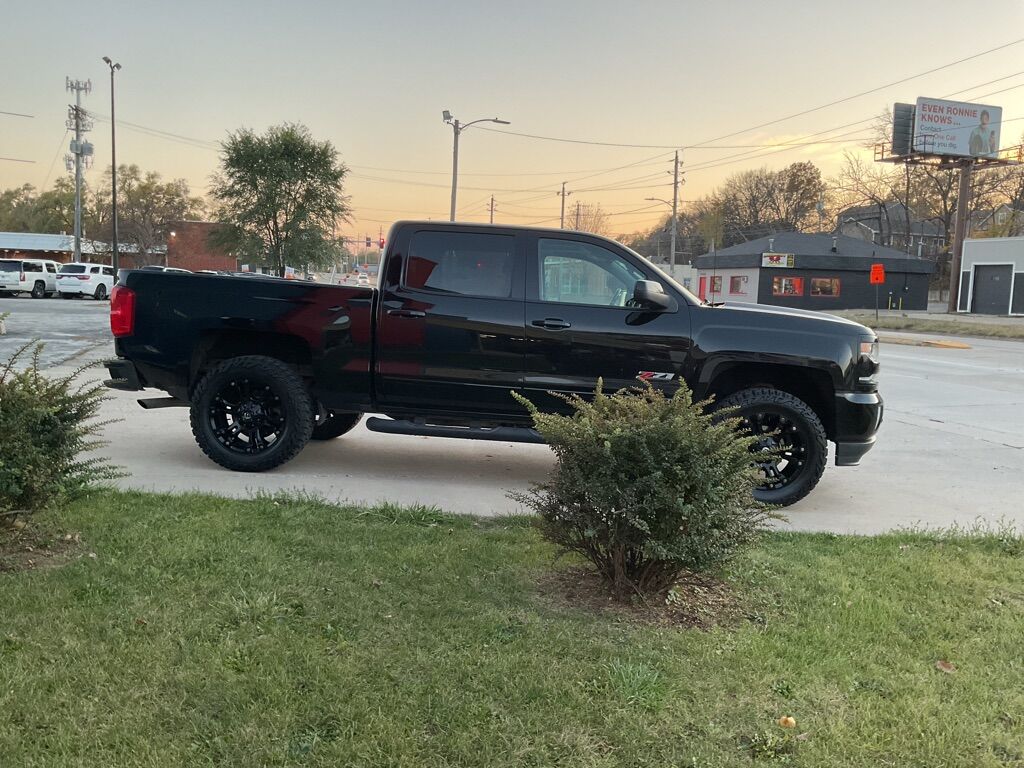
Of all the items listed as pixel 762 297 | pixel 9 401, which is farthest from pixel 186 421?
pixel 762 297

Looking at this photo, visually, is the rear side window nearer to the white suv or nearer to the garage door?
the white suv

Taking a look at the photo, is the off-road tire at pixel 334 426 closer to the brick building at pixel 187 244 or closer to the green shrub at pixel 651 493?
the green shrub at pixel 651 493

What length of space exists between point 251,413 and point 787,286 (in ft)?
164

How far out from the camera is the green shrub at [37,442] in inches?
152

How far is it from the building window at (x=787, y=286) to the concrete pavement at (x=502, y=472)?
142 feet

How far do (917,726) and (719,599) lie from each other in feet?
3.86

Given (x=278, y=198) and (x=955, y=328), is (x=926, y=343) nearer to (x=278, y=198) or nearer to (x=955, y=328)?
(x=955, y=328)

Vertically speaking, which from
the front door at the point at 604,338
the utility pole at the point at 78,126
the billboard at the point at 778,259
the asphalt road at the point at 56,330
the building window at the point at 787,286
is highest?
the utility pole at the point at 78,126

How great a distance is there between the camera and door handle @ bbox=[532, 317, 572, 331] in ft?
19.4

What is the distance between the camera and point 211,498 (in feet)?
17.3

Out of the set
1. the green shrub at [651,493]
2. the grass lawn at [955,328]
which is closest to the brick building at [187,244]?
the grass lawn at [955,328]

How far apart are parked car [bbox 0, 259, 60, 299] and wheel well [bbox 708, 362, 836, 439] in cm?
3977

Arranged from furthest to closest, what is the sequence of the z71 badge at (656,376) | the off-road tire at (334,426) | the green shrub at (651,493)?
the off-road tire at (334,426) < the z71 badge at (656,376) < the green shrub at (651,493)

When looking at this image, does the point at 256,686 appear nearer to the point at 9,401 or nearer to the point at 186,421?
the point at 9,401
